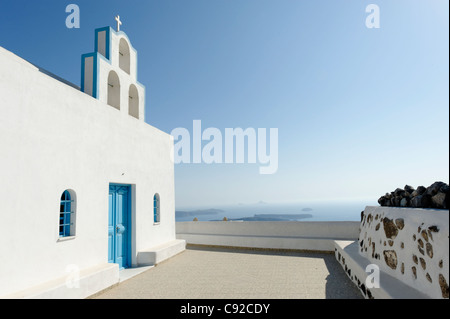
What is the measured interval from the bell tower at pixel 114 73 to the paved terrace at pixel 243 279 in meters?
4.66

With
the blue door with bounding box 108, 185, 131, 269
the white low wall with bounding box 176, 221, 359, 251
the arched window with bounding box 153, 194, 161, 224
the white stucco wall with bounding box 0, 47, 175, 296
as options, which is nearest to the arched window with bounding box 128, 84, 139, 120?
the white stucco wall with bounding box 0, 47, 175, 296

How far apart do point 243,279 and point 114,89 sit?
636cm

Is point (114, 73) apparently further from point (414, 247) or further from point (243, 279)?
point (414, 247)

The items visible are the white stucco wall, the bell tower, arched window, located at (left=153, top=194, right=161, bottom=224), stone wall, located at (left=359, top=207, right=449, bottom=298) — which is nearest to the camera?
stone wall, located at (left=359, top=207, right=449, bottom=298)

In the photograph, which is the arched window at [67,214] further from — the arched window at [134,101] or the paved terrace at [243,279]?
the arched window at [134,101]

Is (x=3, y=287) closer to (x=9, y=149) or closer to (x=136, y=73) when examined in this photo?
(x=9, y=149)

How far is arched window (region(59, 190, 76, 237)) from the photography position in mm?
5889

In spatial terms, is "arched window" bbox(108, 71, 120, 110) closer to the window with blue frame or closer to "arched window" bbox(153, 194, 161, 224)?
the window with blue frame

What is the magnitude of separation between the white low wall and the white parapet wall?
378 cm

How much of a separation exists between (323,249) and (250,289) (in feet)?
15.4

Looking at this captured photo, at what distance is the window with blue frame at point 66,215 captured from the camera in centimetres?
589

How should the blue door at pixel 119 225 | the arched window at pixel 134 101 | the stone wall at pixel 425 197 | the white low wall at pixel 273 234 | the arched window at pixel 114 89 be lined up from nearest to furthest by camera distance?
the stone wall at pixel 425 197, the blue door at pixel 119 225, the arched window at pixel 114 89, the arched window at pixel 134 101, the white low wall at pixel 273 234

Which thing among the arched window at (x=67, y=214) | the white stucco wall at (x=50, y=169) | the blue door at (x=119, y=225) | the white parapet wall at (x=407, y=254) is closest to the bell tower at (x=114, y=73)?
the white stucco wall at (x=50, y=169)

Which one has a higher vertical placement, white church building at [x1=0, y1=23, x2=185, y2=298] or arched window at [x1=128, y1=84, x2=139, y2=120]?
arched window at [x1=128, y1=84, x2=139, y2=120]
